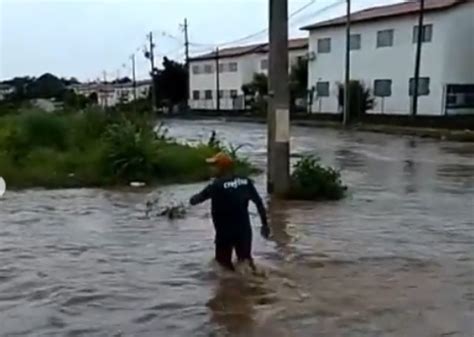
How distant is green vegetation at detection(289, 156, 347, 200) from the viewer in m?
16.1

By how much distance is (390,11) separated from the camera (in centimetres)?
5738

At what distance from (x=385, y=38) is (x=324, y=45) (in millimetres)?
6881

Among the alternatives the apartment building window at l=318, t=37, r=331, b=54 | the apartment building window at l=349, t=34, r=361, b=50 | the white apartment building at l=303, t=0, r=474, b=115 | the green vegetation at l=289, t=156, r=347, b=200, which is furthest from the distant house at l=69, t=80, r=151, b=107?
the apartment building window at l=349, t=34, r=361, b=50

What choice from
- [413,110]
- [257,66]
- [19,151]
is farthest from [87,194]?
[257,66]

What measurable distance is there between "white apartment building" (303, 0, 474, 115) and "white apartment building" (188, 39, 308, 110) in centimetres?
1239

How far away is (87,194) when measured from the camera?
56.0 feet

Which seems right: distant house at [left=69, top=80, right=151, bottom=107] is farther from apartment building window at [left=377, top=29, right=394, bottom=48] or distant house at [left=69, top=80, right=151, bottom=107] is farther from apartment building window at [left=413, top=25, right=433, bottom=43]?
apartment building window at [left=413, top=25, right=433, bottom=43]

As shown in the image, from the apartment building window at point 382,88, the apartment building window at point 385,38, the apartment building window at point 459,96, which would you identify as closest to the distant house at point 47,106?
the apartment building window at point 459,96

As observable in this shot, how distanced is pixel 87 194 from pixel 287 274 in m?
8.13

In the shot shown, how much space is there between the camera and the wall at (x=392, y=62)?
51656 millimetres

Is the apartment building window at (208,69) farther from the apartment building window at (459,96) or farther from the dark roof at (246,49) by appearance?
the apartment building window at (459,96)

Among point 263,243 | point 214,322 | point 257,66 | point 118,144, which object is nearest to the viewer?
point 214,322

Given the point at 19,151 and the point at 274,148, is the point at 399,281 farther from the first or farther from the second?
the point at 19,151

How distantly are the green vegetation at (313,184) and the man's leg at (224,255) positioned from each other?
670cm
